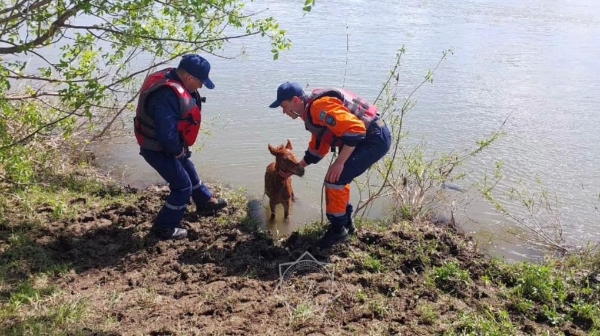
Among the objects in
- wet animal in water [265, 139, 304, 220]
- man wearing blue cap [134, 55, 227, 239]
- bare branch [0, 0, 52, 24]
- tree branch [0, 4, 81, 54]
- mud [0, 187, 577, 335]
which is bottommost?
mud [0, 187, 577, 335]

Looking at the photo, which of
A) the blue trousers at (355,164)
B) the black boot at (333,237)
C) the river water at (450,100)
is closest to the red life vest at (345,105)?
the blue trousers at (355,164)

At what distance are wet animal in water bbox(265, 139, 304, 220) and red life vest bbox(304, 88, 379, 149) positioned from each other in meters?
0.74

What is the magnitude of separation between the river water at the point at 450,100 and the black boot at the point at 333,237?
3.67ft

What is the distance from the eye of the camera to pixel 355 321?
441cm

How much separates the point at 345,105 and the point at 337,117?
32 centimetres

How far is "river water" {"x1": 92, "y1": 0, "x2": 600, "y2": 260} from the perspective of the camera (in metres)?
8.20

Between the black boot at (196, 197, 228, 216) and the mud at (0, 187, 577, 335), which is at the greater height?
the black boot at (196, 197, 228, 216)

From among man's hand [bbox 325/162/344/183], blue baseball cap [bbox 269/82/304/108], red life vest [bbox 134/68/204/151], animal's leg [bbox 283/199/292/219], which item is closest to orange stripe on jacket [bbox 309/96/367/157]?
blue baseball cap [bbox 269/82/304/108]

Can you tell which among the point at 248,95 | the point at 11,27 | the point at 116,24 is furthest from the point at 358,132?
the point at 248,95

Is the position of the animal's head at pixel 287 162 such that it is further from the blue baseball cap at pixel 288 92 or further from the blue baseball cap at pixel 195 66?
the blue baseball cap at pixel 195 66

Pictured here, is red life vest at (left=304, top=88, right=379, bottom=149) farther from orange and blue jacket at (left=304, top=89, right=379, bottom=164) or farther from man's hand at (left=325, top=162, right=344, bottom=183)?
man's hand at (left=325, top=162, right=344, bottom=183)

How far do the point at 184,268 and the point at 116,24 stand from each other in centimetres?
249

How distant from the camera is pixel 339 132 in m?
5.16

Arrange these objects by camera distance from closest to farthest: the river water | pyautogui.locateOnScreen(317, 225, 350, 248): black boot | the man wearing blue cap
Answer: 1. the man wearing blue cap
2. pyautogui.locateOnScreen(317, 225, 350, 248): black boot
3. the river water
